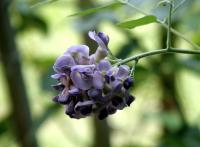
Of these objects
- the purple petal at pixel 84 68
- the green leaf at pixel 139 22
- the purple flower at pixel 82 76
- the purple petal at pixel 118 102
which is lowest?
the purple petal at pixel 118 102

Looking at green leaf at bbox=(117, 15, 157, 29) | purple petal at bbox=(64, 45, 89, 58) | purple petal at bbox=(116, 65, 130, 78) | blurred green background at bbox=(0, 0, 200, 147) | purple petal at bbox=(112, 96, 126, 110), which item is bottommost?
blurred green background at bbox=(0, 0, 200, 147)

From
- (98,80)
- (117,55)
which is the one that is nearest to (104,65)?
(98,80)

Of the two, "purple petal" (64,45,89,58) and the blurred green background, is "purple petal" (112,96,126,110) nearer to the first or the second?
"purple petal" (64,45,89,58)

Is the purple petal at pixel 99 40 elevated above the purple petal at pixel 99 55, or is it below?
above

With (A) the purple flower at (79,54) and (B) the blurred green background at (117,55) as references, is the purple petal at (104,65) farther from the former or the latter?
(B) the blurred green background at (117,55)

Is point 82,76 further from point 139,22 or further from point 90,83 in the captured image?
point 139,22

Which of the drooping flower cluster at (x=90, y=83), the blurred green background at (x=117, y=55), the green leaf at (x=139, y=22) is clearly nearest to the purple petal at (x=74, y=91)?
the drooping flower cluster at (x=90, y=83)

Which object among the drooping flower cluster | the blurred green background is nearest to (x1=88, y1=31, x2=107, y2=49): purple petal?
the drooping flower cluster
